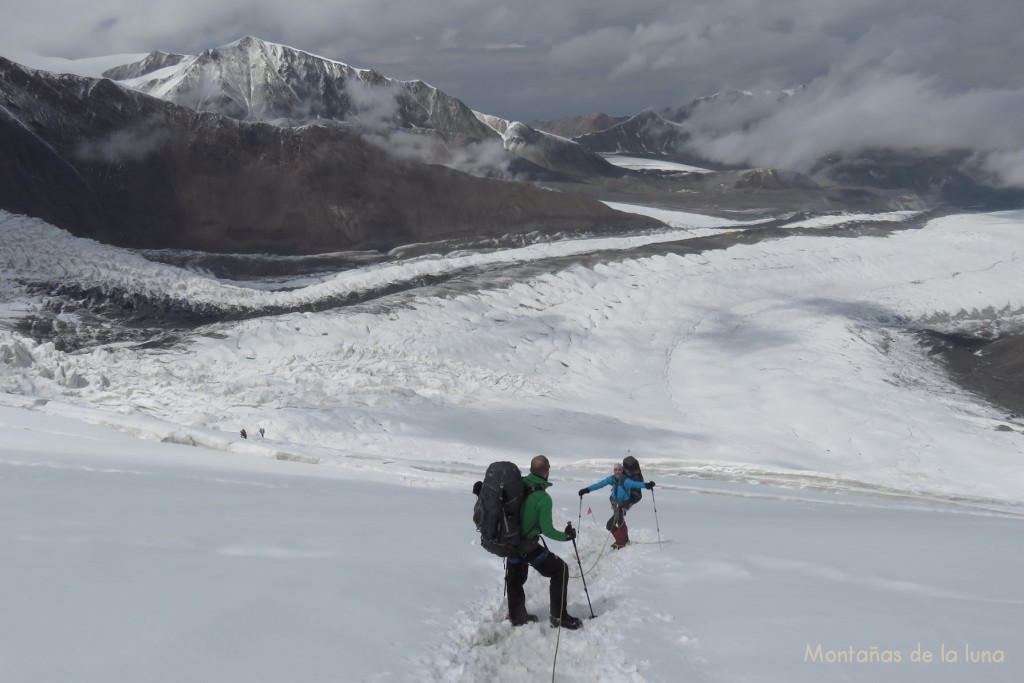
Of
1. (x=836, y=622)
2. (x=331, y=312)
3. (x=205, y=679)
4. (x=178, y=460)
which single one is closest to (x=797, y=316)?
(x=331, y=312)

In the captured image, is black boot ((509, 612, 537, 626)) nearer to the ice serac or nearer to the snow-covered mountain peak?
the ice serac

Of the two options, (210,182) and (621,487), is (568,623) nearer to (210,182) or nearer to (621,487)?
(621,487)

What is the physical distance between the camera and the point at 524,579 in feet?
18.2

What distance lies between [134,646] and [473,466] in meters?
12.2

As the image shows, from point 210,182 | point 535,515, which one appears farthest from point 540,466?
point 210,182

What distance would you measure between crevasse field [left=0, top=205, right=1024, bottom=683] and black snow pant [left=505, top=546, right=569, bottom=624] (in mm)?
137

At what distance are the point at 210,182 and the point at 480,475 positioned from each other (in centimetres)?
4050

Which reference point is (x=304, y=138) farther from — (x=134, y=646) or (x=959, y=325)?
(x=134, y=646)

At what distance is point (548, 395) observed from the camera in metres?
25.5

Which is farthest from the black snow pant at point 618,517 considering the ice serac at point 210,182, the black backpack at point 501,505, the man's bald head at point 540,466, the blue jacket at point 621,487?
the ice serac at point 210,182

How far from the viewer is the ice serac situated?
130 ft

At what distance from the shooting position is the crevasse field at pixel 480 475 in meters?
4.50

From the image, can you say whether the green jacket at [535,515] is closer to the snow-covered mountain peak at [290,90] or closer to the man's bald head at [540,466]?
the man's bald head at [540,466]

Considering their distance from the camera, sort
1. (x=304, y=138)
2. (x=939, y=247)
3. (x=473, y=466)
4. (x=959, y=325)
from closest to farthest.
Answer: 1. (x=473, y=466)
2. (x=959, y=325)
3. (x=304, y=138)
4. (x=939, y=247)
